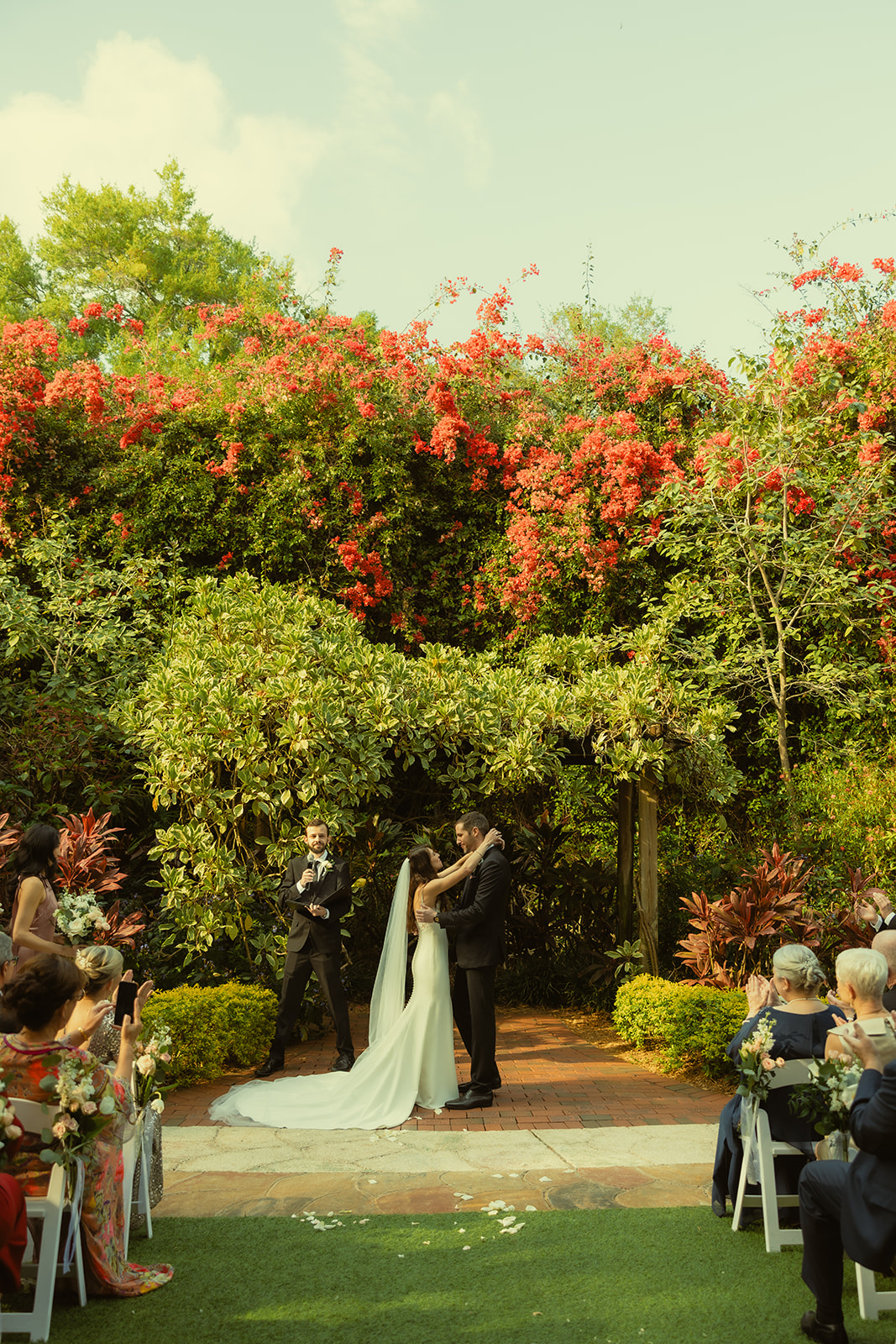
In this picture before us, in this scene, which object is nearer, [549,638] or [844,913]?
[844,913]

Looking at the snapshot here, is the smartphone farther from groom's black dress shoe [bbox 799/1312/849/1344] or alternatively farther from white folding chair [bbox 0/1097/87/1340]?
groom's black dress shoe [bbox 799/1312/849/1344]

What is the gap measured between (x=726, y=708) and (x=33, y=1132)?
6627 mm

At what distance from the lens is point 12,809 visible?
8750 millimetres

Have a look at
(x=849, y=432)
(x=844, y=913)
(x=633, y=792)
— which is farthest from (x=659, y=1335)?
(x=849, y=432)

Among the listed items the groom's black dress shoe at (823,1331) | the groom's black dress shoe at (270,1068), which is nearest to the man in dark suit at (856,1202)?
the groom's black dress shoe at (823,1331)

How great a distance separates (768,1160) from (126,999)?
2.65 m

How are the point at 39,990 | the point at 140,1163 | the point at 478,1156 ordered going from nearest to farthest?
the point at 39,990 < the point at 140,1163 < the point at 478,1156

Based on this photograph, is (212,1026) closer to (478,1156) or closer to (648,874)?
(478,1156)

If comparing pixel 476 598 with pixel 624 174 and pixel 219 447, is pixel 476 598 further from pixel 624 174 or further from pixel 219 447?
pixel 624 174

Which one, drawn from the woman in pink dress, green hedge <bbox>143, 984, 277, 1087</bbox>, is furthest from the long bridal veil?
the woman in pink dress

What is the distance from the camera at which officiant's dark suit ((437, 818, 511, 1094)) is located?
6.33m

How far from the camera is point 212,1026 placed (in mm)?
6762

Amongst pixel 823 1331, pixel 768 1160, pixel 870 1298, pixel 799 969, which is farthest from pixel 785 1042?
pixel 823 1331

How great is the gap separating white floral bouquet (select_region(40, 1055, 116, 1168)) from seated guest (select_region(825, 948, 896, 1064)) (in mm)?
2503
